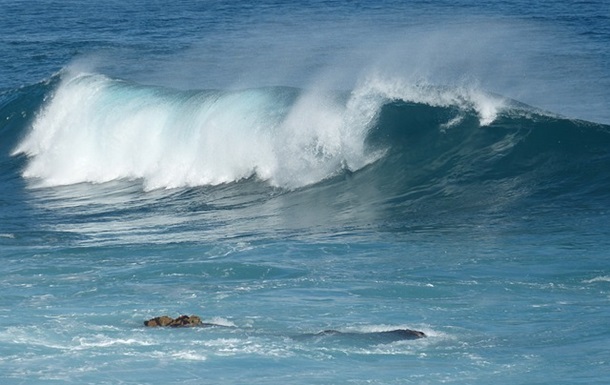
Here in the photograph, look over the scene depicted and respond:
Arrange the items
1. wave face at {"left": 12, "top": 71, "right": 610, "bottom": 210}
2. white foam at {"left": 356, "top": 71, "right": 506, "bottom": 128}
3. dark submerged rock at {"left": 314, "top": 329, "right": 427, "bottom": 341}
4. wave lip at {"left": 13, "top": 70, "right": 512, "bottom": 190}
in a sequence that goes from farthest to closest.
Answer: wave lip at {"left": 13, "top": 70, "right": 512, "bottom": 190} < white foam at {"left": 356, "top": 71, "right": 506, "bottom": 128} < wave face at {"left": 12, "top": 71, "right": 610, "bottom": 210} < dark submerged rock at {"left": 314, "top": 329, "right": 427, "bottom": 341}

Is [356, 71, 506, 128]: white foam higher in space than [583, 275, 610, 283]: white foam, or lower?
higher

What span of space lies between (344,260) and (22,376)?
664cm

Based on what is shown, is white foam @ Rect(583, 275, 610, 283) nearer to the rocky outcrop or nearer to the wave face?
the wave face

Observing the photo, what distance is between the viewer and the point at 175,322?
54.6ft

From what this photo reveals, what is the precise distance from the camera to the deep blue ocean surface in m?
15.6

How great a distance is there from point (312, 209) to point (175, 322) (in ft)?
27.6

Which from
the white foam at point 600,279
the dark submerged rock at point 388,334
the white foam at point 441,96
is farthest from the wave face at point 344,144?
the dark submerged rock at point 388,334

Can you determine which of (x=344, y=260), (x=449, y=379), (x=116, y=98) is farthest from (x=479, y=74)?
(x=449, y=379)

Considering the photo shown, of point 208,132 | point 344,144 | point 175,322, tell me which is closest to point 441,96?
point 344,144

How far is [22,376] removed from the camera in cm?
1495

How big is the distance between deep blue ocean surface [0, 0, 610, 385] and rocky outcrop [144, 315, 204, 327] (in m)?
0.14

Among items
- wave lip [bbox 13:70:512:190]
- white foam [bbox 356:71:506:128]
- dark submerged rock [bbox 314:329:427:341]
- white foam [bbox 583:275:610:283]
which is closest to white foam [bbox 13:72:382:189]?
wave lip [bbox 13:70:512:190]

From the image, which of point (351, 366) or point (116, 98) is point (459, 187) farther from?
point (116, 98)

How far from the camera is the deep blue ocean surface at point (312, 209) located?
15.6m
